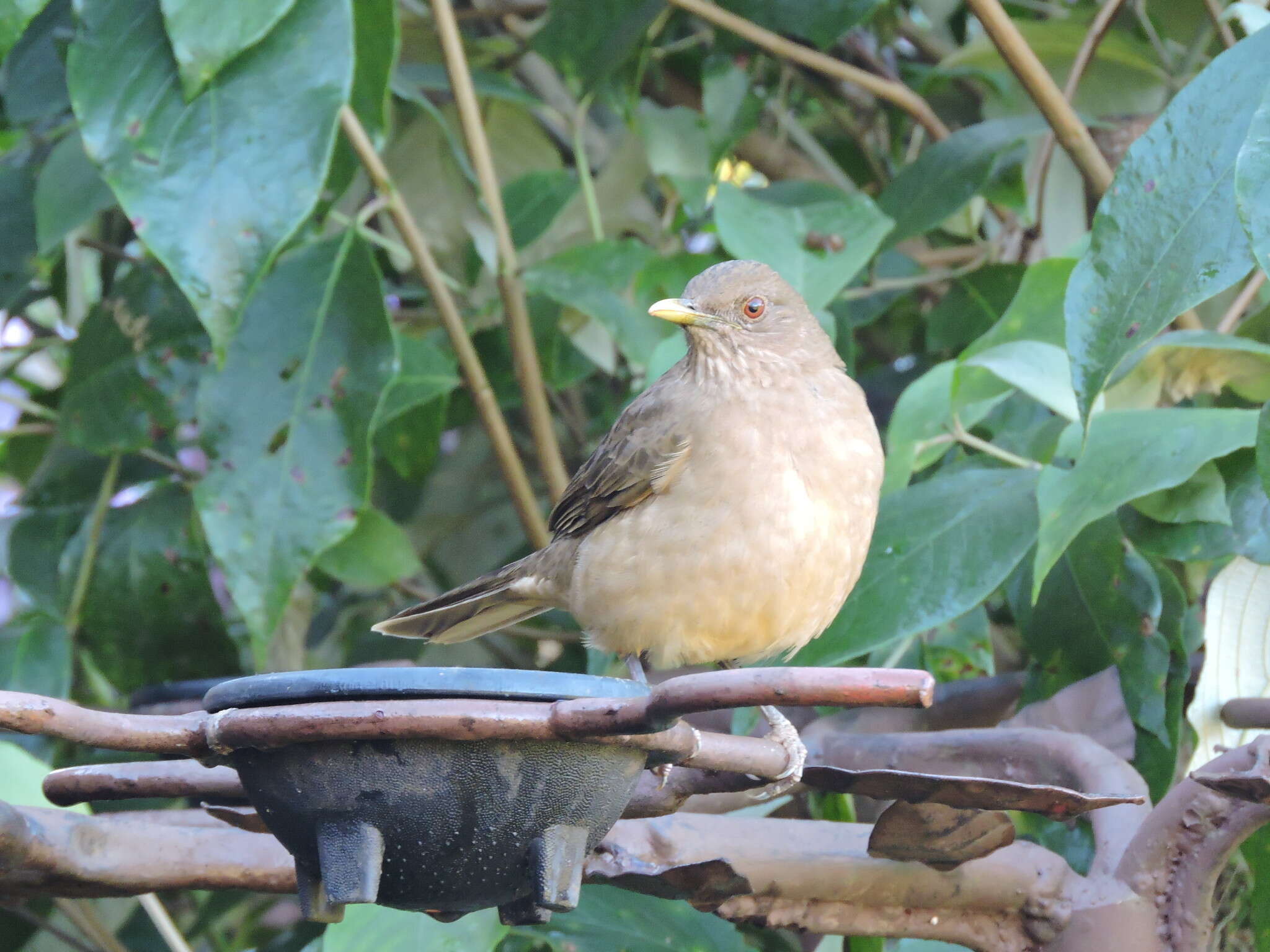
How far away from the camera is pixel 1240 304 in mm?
3566

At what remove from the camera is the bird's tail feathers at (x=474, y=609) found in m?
3.51

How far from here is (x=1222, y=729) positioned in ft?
9.00

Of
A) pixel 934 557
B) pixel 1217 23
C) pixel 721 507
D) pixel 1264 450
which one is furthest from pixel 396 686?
pixel 1217 23

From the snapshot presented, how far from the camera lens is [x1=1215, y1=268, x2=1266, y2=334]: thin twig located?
3486 mm

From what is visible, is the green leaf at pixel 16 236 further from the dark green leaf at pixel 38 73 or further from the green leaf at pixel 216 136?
the green leaf at pixel 216 136

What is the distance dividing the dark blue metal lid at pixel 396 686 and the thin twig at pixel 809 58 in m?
2.91

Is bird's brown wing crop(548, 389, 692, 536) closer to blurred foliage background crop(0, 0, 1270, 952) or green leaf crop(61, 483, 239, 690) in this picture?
blurred foliage background crop(0, 0, 1270, 952)

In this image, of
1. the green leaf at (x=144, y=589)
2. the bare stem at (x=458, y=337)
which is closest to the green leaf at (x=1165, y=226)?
the bare stem at (x=458, y=337)

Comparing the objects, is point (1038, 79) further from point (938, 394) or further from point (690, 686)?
point (690, 686)

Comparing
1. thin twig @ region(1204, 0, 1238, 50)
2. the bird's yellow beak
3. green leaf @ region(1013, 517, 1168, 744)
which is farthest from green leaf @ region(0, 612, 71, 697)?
thin twig @ region(1204, 0, 1238, 50)

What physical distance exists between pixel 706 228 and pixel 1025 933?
2805 mm

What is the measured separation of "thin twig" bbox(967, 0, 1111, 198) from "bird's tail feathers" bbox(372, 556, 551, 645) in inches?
68.2

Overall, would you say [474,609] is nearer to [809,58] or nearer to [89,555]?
[89,555]

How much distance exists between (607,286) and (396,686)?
8.05 ft
